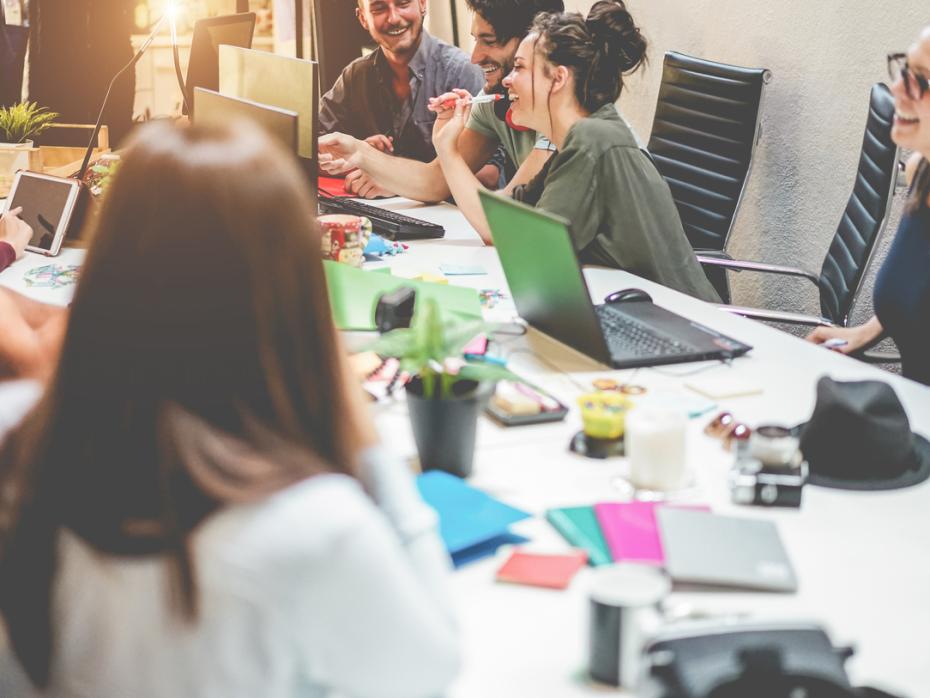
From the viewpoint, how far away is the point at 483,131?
322 centimetres

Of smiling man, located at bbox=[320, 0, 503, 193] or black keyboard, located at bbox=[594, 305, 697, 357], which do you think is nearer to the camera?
black keyboard, located at bbox=[594, 305, 697, 357]

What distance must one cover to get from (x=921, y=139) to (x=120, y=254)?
1.55 m

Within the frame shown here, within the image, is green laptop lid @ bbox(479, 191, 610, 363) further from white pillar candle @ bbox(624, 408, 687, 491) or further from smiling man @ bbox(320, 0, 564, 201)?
smiling man @ bbox(320, 0, 564, 201)

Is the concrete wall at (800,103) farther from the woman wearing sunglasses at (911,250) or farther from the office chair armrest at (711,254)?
the woman wearing sunglasses at (911,250)

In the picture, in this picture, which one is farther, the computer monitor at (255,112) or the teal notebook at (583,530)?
the computer monitor at (255,112)

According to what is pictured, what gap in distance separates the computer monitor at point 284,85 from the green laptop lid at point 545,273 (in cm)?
46

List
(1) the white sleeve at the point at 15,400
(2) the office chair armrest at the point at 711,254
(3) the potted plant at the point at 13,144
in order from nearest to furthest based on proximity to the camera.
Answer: (1) the white sleeve at the point at 15,400
(2) the office chair armrest at the point at 711,254
(3) the potted plant at the point at 13,144

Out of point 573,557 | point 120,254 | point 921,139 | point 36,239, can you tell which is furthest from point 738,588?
point 36,239

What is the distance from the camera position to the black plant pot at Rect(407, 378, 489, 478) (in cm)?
130

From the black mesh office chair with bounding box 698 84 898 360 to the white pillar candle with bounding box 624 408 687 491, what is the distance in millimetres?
1073

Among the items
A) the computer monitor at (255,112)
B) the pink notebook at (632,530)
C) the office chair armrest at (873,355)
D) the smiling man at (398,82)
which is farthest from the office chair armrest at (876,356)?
the smiling man at (398,82)

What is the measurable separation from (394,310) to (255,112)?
52 centimetres

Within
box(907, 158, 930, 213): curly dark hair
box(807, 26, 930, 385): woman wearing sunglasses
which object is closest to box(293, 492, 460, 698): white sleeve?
box(807, 26, 930, 385): woman wearing sunglasses

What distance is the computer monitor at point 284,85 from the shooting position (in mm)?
2189
